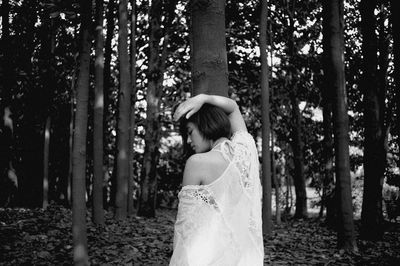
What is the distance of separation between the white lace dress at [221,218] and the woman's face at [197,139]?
0.09 metres

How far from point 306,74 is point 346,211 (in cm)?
1049

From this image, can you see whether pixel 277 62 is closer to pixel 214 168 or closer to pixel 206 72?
pixel 206 72

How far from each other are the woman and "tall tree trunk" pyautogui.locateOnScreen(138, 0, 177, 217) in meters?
12.2

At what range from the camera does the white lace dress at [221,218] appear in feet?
7.15

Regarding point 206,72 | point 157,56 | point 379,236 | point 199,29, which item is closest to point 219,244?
point 206,72

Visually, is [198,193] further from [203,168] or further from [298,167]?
[298,167]

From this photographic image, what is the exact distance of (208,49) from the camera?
11.1ft

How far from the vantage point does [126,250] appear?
793cm

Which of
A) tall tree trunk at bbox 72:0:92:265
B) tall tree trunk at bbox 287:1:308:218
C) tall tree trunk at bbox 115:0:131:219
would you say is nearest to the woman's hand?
tall tree trunk at bbox 72:0:92:265

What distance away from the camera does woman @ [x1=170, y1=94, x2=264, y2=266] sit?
85.4 inches

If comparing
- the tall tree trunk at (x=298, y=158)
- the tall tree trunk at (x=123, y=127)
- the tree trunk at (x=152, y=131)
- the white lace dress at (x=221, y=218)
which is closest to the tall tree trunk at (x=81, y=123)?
the white lace dress at (x=221, y=218)

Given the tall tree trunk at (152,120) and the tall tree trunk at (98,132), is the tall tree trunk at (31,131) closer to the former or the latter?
the tall tree trunk at (152,120)

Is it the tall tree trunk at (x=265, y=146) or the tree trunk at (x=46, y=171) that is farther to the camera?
the tree trunk at (x=46, y=171)

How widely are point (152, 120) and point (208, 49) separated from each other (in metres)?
11.3
